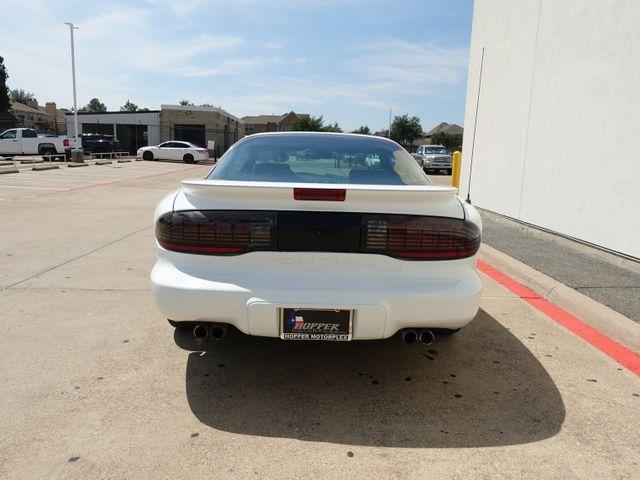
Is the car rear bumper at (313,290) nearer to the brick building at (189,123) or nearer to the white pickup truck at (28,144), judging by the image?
the white pickup truck at (28,144)

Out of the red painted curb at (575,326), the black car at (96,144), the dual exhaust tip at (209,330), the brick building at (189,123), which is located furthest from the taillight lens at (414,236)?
the brick building at (189,123)

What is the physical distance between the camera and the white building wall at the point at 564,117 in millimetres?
5785

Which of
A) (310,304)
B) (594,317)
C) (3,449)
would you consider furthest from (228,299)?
(594,317)

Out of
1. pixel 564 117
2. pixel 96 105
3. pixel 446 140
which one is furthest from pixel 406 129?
pixel 96 105

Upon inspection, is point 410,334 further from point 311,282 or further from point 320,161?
point 320,161

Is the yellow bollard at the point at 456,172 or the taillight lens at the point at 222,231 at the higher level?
the yellow bollard at the point at 456,172

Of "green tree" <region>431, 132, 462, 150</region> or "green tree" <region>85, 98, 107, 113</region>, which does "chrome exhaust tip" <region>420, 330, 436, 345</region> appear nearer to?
"green tree" <region>431, 132, 462, 150</region>

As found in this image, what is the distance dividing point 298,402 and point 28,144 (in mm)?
32775

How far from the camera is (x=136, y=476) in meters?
2.17

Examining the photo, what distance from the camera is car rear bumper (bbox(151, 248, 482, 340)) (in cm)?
259

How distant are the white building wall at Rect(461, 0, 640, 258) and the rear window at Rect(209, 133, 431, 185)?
3.48 meters

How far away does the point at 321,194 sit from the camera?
2.61 metres

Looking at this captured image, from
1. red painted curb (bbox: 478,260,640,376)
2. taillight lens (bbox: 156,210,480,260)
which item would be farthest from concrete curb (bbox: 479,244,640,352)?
taillight lens (bbox: 156,210,480,260)

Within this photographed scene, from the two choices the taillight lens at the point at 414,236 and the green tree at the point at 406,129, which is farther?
the green tree at the point at 406,129
